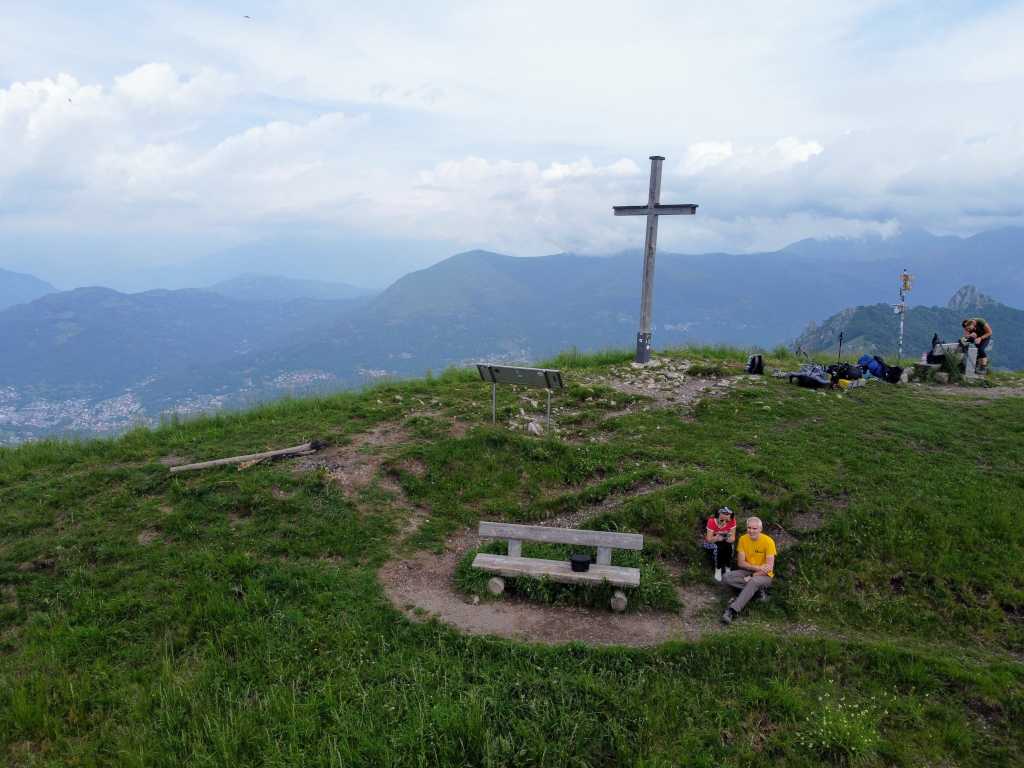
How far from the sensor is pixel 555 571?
714cm

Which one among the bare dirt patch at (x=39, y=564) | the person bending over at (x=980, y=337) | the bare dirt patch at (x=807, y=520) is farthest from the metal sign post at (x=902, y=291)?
the bare dirt patch at (x=39, y=564)

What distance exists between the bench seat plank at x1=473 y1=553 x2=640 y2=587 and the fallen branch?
459cm

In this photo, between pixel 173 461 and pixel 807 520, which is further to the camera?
pixel 173 461

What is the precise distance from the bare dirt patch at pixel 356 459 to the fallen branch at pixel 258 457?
0.67ft

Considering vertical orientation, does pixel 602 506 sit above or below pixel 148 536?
above

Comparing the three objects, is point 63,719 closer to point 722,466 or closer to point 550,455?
point 550,455

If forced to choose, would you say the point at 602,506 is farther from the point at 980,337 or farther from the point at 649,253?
the point at 980,337

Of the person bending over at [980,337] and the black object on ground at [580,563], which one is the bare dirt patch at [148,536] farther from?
the person bending over at [980,337]

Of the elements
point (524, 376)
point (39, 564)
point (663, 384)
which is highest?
point (524, 376)

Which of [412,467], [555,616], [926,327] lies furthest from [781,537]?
[926,327]

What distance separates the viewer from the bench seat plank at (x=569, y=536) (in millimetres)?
7154

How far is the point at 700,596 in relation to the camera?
23.5 feet

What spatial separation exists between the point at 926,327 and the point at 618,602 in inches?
5757

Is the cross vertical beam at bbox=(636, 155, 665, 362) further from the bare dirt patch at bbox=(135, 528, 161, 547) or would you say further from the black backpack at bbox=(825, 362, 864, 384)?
the bare dirt patch at bbox=(135, 528, 161, 547)
